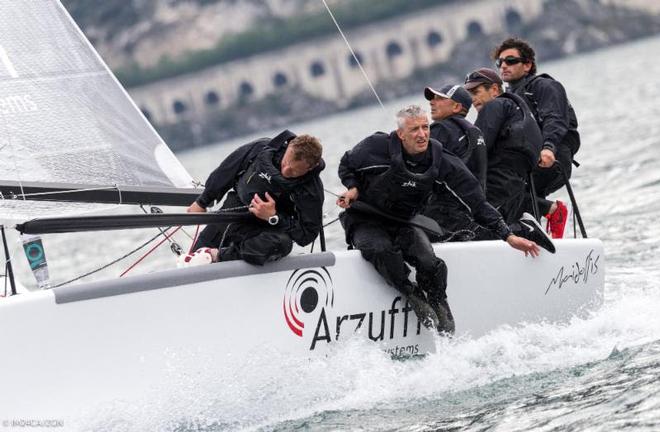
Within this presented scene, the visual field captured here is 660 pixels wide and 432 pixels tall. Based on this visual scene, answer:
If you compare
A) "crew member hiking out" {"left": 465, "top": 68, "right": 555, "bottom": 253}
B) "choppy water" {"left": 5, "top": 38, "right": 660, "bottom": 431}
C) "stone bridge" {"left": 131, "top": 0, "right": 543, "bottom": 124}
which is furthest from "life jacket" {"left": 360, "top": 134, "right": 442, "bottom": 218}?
"stone bridge" {"left": 131, "top": 0, "right": 543, "bottom": 124}

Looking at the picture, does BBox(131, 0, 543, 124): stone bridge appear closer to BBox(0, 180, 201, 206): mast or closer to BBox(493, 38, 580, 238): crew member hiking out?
BBox(493, 38, 580, 238): crew member hiking out

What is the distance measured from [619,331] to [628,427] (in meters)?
1.56

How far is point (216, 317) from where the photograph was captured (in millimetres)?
4617

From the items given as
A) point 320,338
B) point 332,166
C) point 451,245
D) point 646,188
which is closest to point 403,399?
point 320,338

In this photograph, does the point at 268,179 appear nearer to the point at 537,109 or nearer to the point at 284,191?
the point at 284,191

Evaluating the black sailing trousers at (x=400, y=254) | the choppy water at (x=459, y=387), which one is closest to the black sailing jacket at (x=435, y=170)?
the black sailing trousers at (x=400, y=254)

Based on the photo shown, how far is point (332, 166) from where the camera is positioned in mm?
23312

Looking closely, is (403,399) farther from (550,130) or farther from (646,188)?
(646,188)

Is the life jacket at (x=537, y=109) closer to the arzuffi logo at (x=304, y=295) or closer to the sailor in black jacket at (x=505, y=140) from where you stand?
the sailor in black jacket at (x=505, y=140)

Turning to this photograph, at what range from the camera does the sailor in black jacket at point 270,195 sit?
15.4ft

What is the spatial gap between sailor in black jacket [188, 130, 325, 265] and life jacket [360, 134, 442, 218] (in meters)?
0.33

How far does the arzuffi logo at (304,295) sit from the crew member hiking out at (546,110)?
4.86 feet

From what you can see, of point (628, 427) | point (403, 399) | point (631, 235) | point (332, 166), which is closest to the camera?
point (628, 427)

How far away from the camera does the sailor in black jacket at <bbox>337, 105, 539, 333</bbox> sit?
495 centimetres
